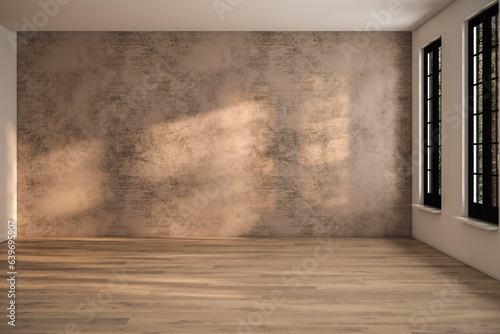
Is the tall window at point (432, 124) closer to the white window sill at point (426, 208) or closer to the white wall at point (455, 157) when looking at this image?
the white window sill at point (426, 208)

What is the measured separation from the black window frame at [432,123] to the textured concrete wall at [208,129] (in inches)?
15.7

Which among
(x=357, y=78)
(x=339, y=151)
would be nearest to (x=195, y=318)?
(x=339, y=151)

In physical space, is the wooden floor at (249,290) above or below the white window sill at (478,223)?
below

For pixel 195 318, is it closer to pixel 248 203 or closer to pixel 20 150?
pixel 248 203

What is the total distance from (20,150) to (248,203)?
341 centimetres

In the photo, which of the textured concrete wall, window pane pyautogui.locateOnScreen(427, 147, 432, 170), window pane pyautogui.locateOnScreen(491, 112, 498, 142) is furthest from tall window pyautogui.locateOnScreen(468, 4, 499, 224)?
the textured concrete wall

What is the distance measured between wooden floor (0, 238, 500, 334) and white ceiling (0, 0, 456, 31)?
2987 millimetres

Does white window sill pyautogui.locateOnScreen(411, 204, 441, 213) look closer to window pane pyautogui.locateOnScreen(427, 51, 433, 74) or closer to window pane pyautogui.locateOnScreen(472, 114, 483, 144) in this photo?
window pane pyautogui.locateOnScreen(472, 114, 483, 144)

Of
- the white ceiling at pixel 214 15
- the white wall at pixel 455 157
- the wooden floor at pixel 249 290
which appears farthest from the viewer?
the white ceiling at pixel 214 15


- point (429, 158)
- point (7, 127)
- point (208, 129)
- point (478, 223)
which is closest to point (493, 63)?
point (478, 223)

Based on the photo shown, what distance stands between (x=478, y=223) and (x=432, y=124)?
2.12m

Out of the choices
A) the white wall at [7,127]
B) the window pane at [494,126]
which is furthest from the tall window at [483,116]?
the white wall at [7,127]

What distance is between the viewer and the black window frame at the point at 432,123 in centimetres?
657

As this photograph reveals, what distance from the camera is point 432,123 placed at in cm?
680
